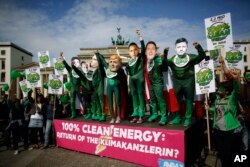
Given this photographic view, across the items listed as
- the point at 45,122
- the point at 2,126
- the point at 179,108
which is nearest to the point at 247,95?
the point at 179,108

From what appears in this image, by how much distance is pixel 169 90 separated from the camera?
584 cm

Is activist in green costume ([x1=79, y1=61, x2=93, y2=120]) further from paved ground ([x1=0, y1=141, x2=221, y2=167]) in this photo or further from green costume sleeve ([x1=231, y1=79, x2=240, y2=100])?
green costume sleeve ([x1=231, y1=79, x2=240, y2=100])

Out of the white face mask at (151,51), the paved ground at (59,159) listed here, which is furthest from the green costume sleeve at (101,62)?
the paved ground at (59,159)

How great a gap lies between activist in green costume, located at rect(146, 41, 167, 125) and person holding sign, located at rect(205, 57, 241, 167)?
1.48 m

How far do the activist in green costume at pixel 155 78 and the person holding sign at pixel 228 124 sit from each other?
148 cm

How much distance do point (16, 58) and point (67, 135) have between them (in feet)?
240

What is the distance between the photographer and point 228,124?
13.6ft

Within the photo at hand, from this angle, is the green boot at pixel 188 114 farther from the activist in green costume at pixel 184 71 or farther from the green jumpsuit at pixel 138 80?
the green jumpsuit at pixel 138 80

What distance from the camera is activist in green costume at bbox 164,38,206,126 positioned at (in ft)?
17.1

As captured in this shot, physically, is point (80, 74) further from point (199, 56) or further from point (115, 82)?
point (199, 56)

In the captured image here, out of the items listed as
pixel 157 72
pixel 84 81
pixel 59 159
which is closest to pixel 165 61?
pixel 157 72

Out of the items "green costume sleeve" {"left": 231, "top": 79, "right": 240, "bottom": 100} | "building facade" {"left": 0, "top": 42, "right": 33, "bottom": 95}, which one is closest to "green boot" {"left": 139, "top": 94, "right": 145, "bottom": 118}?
"green costume sleeve" {"left": 231, "top": 79, "right": 240, "bottom": 100}

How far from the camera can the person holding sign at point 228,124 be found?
13.5ft

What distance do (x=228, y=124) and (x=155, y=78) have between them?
215 cm
